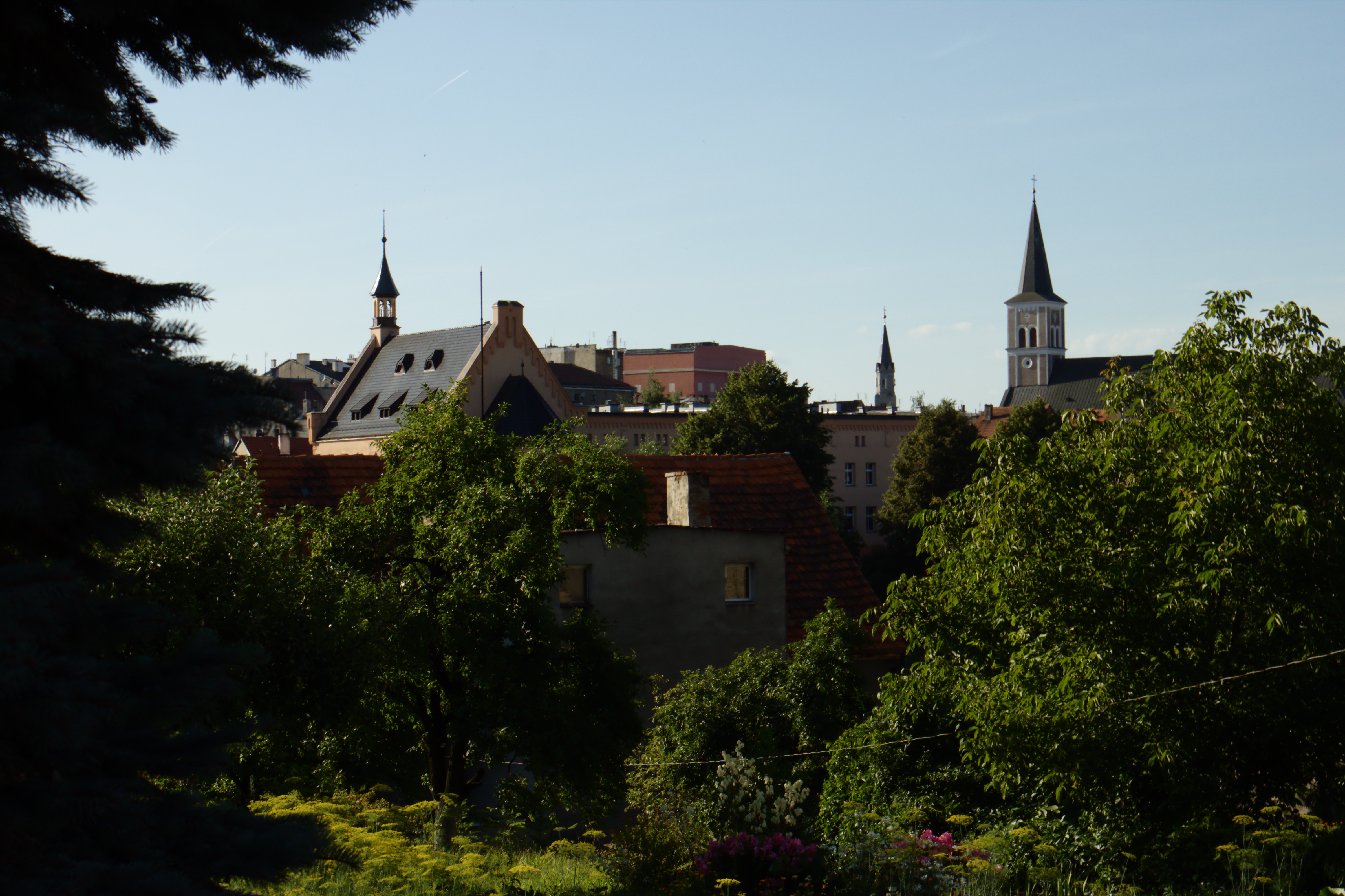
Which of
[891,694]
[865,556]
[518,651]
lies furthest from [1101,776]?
[865,556]

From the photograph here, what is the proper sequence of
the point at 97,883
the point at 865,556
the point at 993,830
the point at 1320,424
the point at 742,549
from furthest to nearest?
the point at 865,556 < the point at 742,549 < the point at 993,830 < the point at 1320,424 < the point at 97,883

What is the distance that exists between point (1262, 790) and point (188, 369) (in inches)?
477

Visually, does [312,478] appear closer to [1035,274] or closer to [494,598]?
[494,598]

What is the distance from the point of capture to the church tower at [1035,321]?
477 feet

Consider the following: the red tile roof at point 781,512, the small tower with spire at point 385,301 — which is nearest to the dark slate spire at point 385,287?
the small tower with spire at point 385,301

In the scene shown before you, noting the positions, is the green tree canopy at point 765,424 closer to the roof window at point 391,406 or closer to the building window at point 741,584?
the roof window at point 391,406

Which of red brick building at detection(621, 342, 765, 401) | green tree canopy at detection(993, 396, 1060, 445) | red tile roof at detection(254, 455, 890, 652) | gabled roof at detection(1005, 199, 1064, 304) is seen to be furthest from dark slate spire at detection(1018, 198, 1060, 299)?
red tile roof at detection(254, 455, 890, 652)

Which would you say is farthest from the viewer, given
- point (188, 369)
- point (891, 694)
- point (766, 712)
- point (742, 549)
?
point (742, 549)

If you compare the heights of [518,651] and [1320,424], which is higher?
[1320,424]

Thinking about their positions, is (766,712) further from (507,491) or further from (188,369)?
(188,369)

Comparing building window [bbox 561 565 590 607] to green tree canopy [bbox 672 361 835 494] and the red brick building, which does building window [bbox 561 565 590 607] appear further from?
the red brick building

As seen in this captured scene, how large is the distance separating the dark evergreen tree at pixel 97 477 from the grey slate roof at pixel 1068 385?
126418 millimetres

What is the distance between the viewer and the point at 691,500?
945 inches

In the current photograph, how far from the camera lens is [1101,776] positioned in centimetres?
1209
